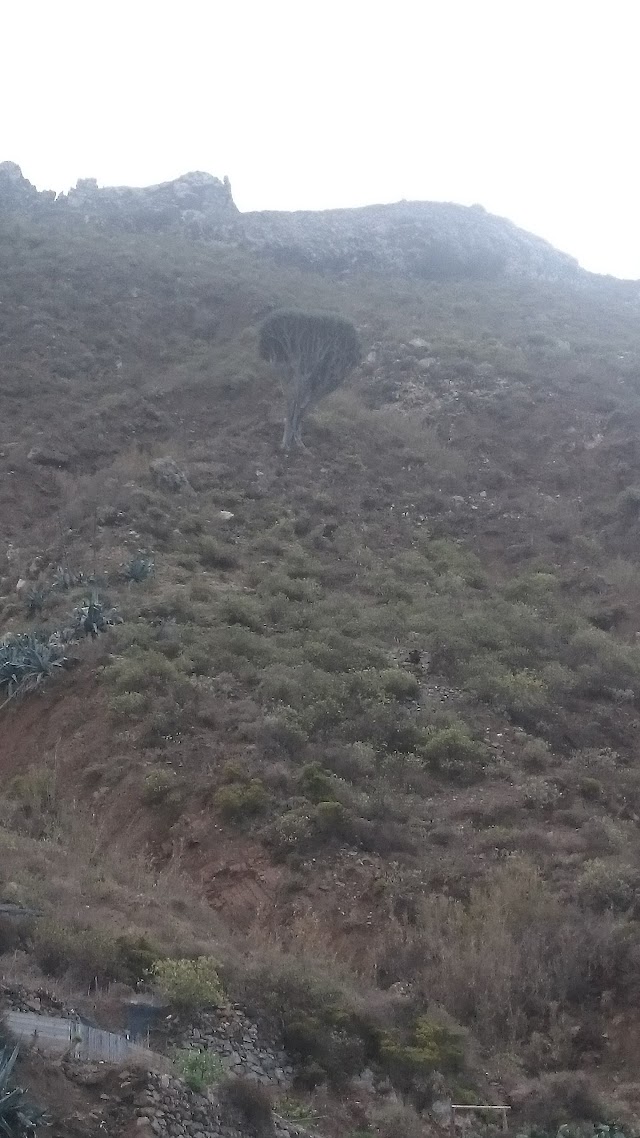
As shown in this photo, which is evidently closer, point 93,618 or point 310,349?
point 93,618

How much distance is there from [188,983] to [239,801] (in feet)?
12.2

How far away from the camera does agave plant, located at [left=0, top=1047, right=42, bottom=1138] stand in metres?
3.99

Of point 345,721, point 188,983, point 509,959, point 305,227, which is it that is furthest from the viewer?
point 305,227

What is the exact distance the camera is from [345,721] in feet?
36.5

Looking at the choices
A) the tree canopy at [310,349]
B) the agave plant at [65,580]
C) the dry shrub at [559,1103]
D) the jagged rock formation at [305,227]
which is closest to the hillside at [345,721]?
the dry shrub at [559,1103]

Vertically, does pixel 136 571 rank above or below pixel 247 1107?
above

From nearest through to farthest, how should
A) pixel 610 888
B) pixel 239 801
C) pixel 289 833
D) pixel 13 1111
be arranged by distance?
pixel 13 1111 < pixel 610 888 < pixel 289 833 < pixel 239 801

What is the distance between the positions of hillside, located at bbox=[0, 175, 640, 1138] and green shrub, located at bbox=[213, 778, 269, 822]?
3 cm

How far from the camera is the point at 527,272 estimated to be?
52312 mm

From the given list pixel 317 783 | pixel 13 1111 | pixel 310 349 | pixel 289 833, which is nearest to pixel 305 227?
pixel 310 349

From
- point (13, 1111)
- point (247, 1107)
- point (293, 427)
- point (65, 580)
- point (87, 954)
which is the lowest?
point (247, 1107)

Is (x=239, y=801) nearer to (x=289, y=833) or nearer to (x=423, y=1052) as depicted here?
(x=289, y=833)

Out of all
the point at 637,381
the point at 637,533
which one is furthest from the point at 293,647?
the point at 637,381

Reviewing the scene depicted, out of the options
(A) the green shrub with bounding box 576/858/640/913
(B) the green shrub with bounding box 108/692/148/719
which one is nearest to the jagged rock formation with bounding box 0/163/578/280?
(B) the green shrub with bounding box 108/692/148/719
